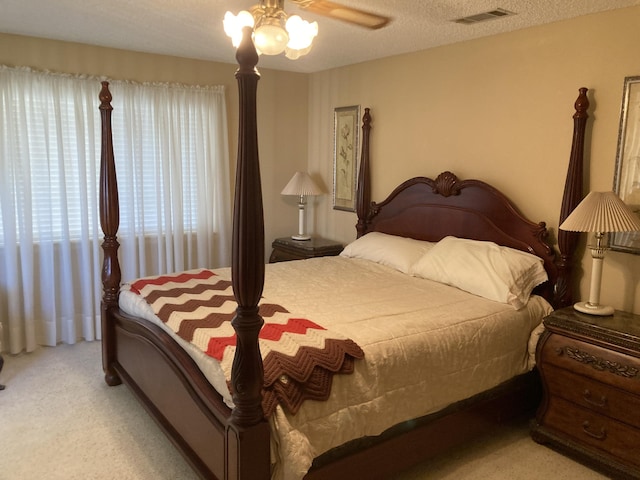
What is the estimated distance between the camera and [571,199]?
2842 millimetres

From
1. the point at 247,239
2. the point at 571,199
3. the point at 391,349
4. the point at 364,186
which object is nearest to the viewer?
the point at 247,239

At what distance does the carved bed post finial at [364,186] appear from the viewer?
426cm

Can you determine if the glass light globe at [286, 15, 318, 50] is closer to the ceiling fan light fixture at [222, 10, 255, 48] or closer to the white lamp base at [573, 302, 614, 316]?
the ceiling fan light fixture at [222, 10, 255, 48]

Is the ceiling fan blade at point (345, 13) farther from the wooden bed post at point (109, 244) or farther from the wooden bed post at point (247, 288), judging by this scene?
the wooden bed post at point (109, 244)

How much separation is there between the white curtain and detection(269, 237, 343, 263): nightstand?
0.54 meters

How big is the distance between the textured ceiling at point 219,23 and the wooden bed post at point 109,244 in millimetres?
745

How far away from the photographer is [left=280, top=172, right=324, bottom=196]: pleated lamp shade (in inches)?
181

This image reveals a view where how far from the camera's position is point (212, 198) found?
445 cm

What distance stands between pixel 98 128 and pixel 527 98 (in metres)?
3.08

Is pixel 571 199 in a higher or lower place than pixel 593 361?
higher

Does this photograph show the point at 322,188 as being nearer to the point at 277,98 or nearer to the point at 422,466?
the point at 277,98

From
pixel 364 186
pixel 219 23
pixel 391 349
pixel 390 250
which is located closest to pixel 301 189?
pixel 364 186

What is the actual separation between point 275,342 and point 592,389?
1573 millimetres

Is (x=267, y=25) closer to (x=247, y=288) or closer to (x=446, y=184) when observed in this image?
(x=247, y=288)
